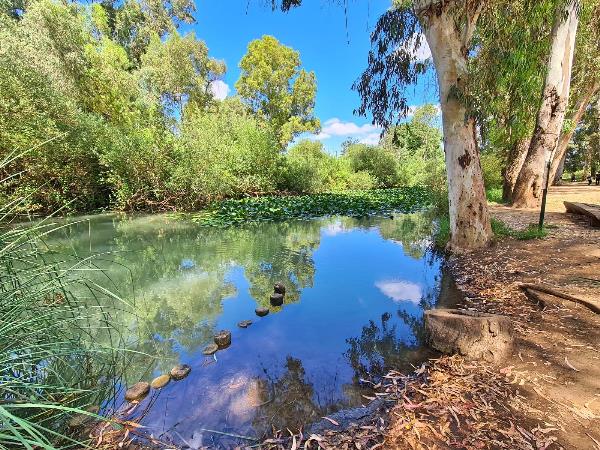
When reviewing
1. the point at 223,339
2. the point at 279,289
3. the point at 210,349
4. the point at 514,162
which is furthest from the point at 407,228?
the point at 210,349

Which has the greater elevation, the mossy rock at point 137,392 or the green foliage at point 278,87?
the green foliage at point 278,87

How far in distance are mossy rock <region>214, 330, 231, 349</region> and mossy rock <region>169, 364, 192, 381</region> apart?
1.30 feet

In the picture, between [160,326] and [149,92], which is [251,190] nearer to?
[149,92]

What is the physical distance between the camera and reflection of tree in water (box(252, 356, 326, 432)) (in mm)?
2104

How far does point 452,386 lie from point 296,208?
9861 millimetres

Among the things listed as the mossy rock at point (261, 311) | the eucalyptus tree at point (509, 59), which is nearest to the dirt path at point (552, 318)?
the eucalyptus tree at point (509, 59)

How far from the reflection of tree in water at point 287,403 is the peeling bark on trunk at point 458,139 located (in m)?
4.00

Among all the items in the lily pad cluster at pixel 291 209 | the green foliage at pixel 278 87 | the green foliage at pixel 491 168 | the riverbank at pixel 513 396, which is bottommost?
the riverbank at pixel 513 396

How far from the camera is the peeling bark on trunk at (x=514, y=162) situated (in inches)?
399

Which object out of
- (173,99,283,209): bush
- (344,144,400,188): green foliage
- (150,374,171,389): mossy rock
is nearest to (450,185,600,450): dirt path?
(150,374,171,389): mossy rock

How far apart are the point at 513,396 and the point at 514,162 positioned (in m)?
10.6

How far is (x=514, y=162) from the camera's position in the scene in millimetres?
10188

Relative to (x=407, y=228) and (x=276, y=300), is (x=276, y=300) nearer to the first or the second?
(x=276, y=300)

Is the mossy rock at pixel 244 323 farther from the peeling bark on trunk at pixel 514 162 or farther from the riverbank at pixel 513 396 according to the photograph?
the peeling bark on trunk at pixel 514 162
